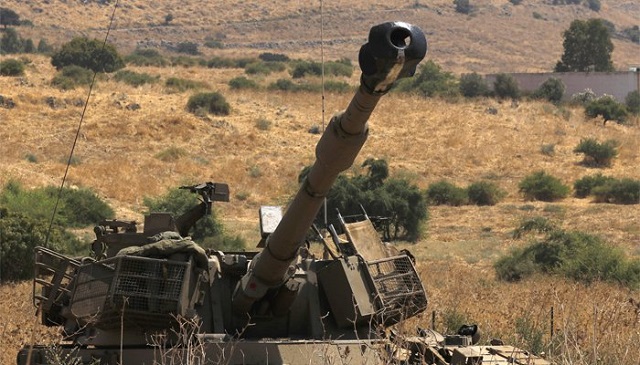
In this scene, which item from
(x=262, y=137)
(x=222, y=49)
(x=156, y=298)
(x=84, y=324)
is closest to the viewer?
(x=156, y=298)

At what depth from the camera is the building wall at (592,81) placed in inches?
2416

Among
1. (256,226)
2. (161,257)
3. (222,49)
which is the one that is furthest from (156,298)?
(222,49)

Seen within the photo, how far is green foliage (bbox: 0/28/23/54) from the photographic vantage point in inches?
2636

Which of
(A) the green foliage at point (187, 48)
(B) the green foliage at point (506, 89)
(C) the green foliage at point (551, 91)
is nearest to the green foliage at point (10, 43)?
(A) the green foliage at point (187, 48)

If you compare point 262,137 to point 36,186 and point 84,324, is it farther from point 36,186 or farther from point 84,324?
point 84,324

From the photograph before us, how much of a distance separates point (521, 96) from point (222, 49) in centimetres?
3076

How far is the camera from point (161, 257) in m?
9.72

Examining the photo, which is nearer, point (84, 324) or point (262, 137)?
point (84, 324)

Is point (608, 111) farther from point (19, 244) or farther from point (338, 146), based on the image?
point (338, 146)

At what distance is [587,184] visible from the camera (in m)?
38.5

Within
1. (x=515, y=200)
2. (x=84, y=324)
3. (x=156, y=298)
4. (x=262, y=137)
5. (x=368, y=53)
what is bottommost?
(x=262, y=137)

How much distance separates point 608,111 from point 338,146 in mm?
44229

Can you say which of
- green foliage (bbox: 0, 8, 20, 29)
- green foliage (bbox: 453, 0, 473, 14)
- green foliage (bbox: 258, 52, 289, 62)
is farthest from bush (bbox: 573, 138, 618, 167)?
green foliage (bbox: 453, 0, 473, 14)

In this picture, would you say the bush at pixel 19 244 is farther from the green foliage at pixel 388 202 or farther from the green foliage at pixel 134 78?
the green foliage at pixel 134 78
